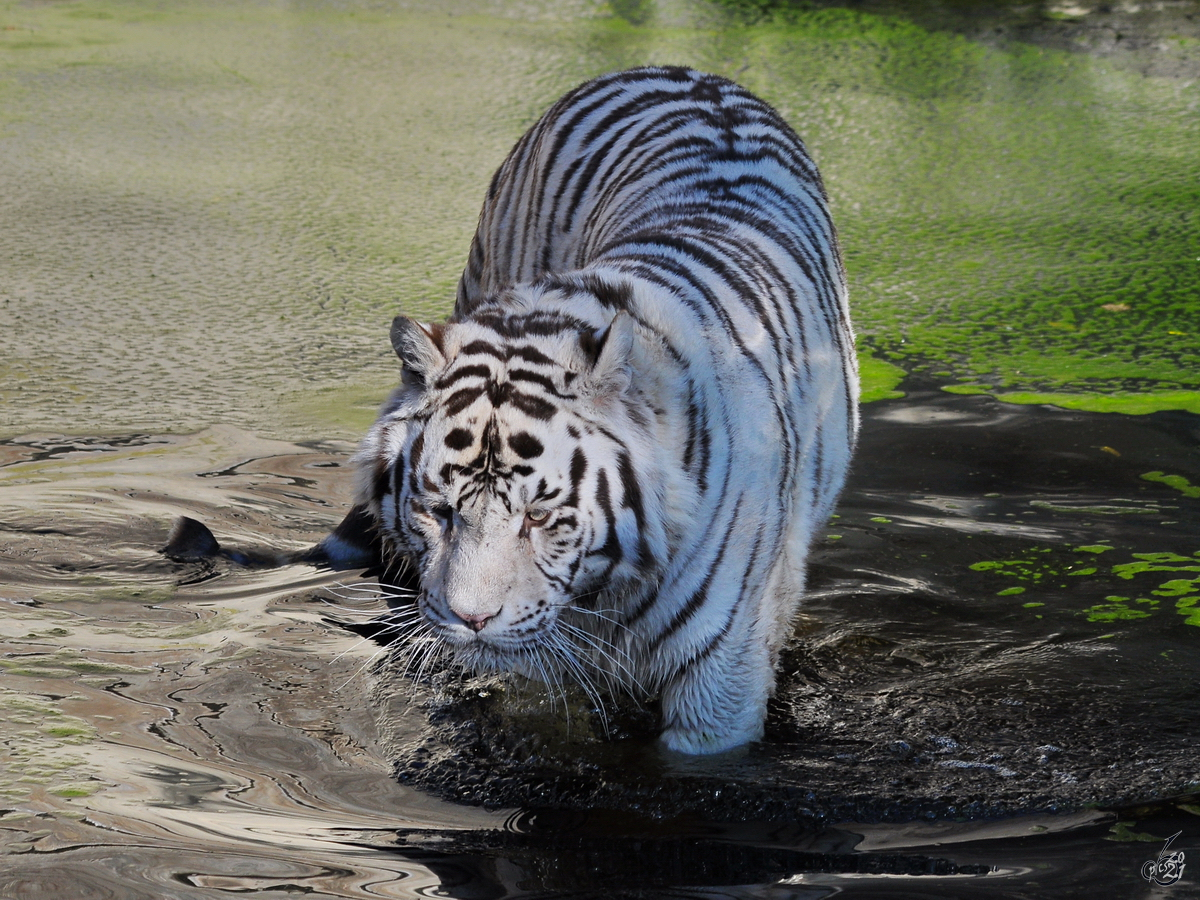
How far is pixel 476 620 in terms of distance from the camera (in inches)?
68.3

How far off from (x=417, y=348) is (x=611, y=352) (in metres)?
0.29

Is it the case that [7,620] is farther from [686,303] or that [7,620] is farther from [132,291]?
[132,291]

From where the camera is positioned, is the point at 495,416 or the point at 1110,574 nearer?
the point at 495,416

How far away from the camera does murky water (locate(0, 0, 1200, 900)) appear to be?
1.85 meters

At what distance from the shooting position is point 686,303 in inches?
80.0

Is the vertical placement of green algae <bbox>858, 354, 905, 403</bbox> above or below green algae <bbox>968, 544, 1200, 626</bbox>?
above

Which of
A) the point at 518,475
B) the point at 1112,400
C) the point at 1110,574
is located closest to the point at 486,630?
the point at 518,475

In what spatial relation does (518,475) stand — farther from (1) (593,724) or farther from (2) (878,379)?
(2) (878,379)

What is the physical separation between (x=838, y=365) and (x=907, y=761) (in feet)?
2.79

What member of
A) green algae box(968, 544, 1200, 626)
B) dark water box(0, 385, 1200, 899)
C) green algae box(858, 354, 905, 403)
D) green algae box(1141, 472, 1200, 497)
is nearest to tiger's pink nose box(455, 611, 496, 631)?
dark water box(0, 385, 1200, 899)

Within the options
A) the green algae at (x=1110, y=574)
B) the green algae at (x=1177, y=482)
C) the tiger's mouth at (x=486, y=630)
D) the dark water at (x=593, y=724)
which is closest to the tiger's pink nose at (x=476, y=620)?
the tiger's mouth at (x=486, y=630)

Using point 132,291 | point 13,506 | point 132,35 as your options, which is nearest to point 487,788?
point 13,506

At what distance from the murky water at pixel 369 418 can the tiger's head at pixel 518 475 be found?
0.37 m

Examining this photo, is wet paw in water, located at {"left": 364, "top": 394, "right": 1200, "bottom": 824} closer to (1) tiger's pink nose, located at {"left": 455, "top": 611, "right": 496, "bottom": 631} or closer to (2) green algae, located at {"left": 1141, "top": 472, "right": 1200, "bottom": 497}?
(2) green algae, located at {"left": 1141, "top": 472, "right": 1200, "bottom": 497}
